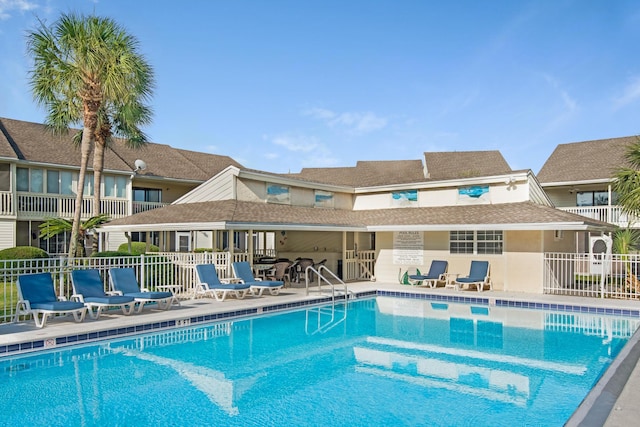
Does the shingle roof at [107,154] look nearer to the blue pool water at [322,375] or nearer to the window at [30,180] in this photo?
the window at [30,180]

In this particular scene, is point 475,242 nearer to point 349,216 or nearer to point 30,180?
point 349,216

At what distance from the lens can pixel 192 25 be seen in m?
19.9

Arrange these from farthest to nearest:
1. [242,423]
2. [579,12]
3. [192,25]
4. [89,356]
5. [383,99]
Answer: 1. [383,99]
2. [192,25]
3. [579,12]
4. [89,356]
5. [242,423]

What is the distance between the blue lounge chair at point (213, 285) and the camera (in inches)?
608

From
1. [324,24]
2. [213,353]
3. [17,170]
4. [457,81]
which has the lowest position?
[213,353]

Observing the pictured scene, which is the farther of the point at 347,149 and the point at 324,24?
the point at 347,149

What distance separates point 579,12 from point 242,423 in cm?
1910

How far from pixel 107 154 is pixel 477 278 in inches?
881

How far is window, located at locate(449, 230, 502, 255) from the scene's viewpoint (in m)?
19.6

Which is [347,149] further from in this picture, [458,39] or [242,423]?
[242,423]

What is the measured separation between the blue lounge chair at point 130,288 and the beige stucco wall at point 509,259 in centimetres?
1175

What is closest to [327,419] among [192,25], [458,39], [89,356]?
[89,356]

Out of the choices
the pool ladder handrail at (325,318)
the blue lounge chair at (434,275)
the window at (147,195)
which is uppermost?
the window at (147,195)

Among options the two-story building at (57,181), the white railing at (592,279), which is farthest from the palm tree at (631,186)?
the two-story building at (57,181)
